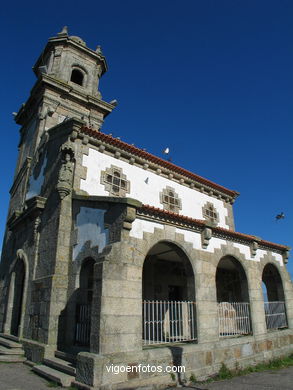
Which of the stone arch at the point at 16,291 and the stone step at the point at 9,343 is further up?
the stone arch at the point at 16,291

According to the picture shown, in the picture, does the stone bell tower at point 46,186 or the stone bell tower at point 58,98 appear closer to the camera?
the stone bell tower at point 46,186

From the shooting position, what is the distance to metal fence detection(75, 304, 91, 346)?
822cm

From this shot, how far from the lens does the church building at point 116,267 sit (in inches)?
270

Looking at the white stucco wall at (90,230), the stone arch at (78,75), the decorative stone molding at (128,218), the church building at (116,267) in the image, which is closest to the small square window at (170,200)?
the church building at (116,267)

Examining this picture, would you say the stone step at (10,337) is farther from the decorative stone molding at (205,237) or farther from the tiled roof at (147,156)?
the tiled roof at (147,156)

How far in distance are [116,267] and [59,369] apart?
303 cm

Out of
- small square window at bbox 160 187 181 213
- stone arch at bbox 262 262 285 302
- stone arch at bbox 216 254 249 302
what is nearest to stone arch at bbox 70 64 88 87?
small square window at bbox 160 187 181 213

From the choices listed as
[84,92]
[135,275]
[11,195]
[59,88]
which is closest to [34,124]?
[59,88]

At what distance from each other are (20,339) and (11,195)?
28.8 feet

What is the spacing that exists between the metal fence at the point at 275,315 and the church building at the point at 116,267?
0.19 feet

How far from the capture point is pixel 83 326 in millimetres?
8320

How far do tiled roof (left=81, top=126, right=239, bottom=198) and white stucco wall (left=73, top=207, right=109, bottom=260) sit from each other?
359 cm

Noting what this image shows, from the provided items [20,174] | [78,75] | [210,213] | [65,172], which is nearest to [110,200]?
[65,172]

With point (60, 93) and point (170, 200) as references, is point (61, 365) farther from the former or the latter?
point (60, 93)
